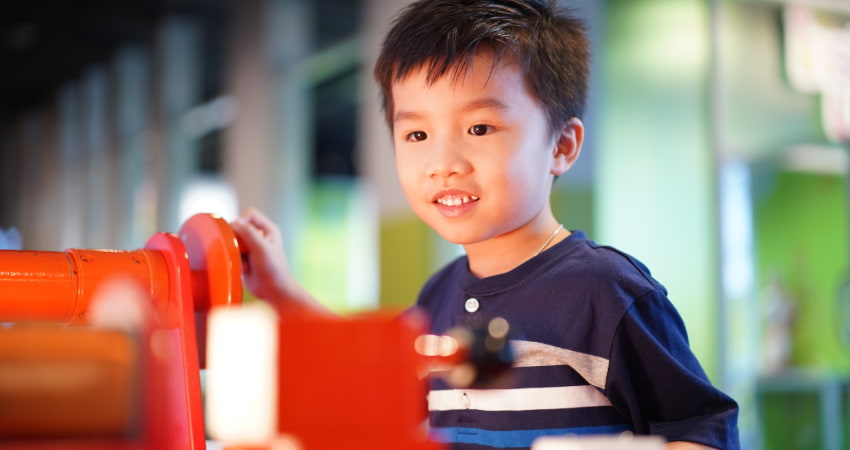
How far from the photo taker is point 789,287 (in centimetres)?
322

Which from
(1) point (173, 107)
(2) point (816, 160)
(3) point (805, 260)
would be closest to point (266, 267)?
(3) point (805, 260)

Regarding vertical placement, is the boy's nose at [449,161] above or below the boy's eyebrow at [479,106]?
below

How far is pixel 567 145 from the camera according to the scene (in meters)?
Answer: 0.90

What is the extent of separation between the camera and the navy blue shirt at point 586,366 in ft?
2.25

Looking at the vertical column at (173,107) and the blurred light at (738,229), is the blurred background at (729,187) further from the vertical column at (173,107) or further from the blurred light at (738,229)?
the vertical column at (173,107)

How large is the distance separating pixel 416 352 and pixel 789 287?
319 cm

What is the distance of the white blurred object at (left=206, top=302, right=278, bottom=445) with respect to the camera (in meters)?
0.31

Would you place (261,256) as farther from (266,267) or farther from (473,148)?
(473,148)

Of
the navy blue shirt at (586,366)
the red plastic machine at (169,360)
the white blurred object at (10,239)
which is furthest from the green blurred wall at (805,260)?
the red plastic machine at (169,360)

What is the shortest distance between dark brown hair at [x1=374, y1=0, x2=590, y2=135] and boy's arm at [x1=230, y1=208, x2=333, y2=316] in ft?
0.63

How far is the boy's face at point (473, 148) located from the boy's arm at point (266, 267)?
16 cm

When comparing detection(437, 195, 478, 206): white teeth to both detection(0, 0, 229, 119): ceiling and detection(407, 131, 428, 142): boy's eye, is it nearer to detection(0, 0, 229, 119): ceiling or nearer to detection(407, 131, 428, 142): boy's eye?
detection(407, 131, 428, 142): boy's eye

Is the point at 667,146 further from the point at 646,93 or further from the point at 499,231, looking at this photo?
the point at 499,231

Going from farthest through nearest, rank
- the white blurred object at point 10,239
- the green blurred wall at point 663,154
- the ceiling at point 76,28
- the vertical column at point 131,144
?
the vertical column at point 131,144 < the ceiling at point 76,28 < the green blurred wall at point 663,154 < the white blurred object at point 10,239
